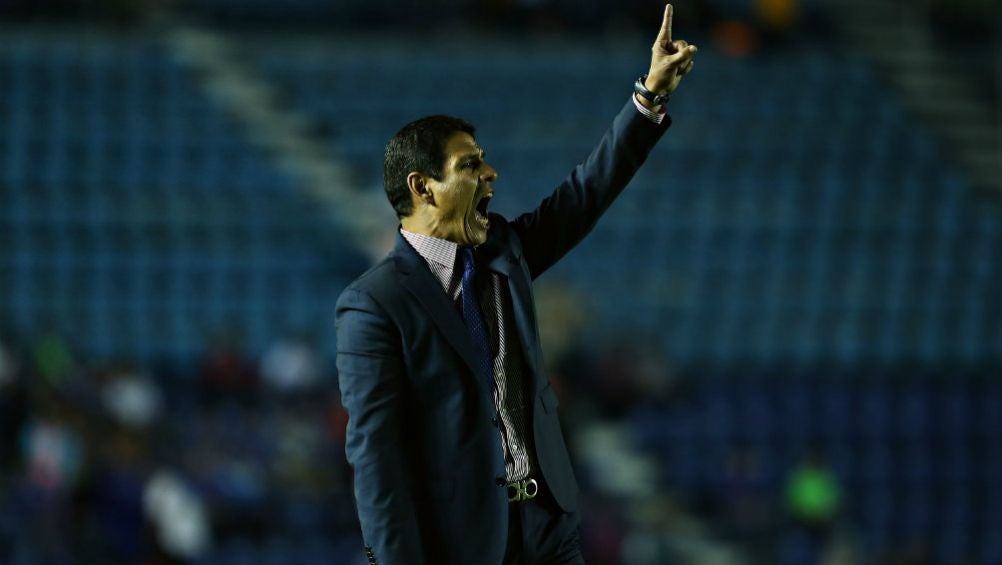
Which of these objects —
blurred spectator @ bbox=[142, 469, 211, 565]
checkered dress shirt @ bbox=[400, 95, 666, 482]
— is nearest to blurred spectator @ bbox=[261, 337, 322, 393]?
blurred spectator @ bbox=[142, 469, 211, 565]

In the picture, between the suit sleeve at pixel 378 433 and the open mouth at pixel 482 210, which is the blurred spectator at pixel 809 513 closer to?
the open mouth at pixel 482 210

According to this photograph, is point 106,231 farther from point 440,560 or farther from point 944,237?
point 440,560

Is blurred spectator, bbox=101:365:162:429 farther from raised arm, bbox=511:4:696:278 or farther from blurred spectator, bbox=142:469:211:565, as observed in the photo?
raised arm, bbox=511:4:696:278

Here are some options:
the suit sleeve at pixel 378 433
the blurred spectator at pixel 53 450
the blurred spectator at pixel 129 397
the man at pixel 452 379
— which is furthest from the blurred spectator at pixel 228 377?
the suit sleeve at pixel 378 433

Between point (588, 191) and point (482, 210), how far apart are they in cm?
25

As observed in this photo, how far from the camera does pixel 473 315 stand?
9.38 ft

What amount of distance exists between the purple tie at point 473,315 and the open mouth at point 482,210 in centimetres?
6

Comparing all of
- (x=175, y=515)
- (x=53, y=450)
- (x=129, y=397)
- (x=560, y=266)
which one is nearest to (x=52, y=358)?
(x=129, y=397)

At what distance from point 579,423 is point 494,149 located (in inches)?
102

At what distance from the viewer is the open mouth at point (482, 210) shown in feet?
9.41

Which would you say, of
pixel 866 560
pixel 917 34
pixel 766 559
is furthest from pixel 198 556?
pixel 917 34

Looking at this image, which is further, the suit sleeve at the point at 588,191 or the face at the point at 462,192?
the suit sleeve at the point at 588,191

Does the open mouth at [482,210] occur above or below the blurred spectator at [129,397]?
above

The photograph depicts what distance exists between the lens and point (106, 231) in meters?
10.4
